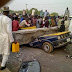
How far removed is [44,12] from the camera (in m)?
13.0

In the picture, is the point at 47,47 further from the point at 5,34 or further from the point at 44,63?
the point at 5,34

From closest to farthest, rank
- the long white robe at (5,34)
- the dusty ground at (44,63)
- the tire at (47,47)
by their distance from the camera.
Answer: the long white robe at (5,34)
the dusty ground at (44,63)
the tire at (47,47)

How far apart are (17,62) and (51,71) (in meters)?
1.38

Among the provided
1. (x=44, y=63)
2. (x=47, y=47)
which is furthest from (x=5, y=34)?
(x=47, y=47)

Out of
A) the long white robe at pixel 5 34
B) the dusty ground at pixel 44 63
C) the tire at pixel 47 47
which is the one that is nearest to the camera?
the long white robe at pixel 5 34

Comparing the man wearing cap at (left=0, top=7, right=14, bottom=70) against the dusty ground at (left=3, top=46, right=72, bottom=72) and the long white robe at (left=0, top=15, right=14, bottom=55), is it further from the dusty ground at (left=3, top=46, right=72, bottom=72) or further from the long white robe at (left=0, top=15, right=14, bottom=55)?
the dusty ground at (left=3, top=46, right=72, bottom=72)

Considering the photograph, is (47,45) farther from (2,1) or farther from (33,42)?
(2,1)

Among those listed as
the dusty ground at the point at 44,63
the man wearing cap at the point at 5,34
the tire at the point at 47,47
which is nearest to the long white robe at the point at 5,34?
the man wearing cap at the point at 5,34

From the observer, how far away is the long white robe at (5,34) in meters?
2.85

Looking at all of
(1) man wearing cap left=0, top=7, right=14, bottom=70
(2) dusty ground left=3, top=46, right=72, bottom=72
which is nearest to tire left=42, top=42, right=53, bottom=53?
(2) dusty ground left=3, top=46, right=72, bottom=72

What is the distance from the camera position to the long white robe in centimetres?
285

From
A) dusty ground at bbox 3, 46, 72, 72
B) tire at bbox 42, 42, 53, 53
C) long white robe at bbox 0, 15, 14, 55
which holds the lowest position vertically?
dusty ground at bbox 3, 46, 72, 72

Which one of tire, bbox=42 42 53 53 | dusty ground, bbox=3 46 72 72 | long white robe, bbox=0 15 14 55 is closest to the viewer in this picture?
long white robe, bbox=0 15 14 55

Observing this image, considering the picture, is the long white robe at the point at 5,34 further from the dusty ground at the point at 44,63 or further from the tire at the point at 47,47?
the tire at the point at 47,47
